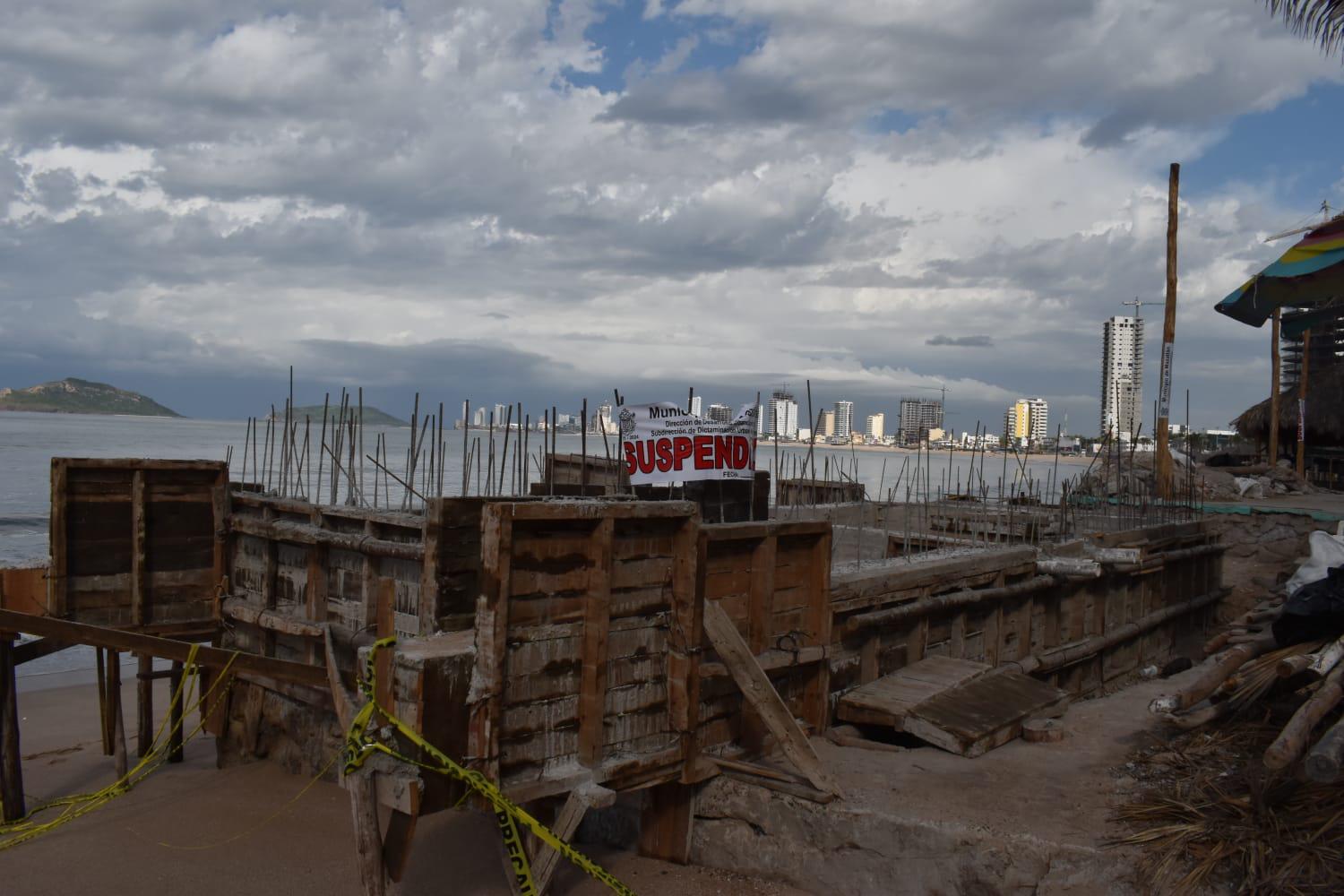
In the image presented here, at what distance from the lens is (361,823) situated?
5.88 metres

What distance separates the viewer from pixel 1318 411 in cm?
3769

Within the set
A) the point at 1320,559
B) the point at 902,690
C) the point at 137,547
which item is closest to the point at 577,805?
the point at 902,690

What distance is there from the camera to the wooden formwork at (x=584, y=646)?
618 centimetres

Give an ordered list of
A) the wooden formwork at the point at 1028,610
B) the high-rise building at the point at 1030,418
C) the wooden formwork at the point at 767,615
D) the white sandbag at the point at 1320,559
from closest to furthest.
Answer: the wooden formwork at the point at 767,615, the wooden formwork at the point at 1028,610, the white sandbag at the point at 1320,559, the high-rise building at the point at 1030,418

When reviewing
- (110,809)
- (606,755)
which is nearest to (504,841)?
(606,755)

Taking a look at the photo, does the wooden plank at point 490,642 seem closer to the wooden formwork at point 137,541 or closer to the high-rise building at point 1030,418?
the wooden formwork at point 137,541

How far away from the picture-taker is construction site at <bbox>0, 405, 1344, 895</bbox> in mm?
6344

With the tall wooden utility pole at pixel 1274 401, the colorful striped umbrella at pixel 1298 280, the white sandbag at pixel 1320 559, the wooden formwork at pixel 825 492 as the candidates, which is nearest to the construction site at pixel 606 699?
the white sandbag at pixel 1320 559

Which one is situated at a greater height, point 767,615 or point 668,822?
point 767,615

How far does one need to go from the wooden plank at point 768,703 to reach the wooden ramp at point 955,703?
1.89 metres

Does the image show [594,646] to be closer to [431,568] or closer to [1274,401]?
[431,568]

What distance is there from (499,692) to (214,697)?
364 inches

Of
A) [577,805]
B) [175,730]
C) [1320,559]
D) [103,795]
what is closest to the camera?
[577,805]

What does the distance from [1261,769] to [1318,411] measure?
124 feet
